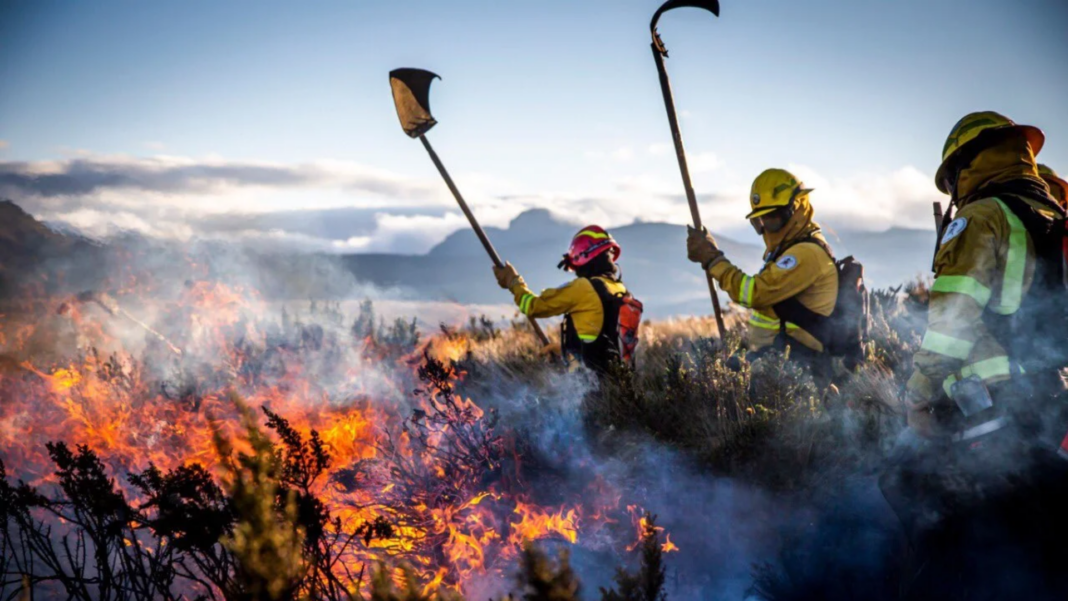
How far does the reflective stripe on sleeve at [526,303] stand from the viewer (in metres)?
5.64

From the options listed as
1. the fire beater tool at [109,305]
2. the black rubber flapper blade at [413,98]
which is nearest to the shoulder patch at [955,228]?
the black rubber flapper blade at [413,98]

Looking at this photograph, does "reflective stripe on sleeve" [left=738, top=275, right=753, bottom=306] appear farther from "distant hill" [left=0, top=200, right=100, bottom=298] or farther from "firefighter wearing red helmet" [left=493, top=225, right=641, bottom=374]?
"distant hill" [left=0, top=200, right=100, bottom=298]

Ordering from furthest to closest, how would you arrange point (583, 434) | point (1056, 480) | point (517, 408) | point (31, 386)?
point (31, 386)
point (517, 408)
point (583, 434)
point (1056, 480)

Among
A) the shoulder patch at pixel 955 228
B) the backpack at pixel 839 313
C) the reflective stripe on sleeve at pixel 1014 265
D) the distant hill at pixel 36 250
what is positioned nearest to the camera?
the reflective stripe on sleeve at pixel 1014 265

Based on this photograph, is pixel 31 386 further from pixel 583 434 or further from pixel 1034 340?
pixel 1034 340

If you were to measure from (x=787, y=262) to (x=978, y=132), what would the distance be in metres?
1.86

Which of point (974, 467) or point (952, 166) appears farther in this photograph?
point (952, 166)

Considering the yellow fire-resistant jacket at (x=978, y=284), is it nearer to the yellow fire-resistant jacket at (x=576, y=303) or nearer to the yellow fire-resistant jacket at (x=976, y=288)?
the yellow fire-resistant jacket at (x=976, y=288)

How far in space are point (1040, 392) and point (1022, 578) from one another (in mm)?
852

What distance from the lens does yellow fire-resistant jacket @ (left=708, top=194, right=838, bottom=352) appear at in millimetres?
4680

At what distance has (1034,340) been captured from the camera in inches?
103

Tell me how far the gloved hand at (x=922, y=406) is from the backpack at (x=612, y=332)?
2777 mm

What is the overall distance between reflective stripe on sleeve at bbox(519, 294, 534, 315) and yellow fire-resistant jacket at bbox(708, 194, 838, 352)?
1660 mm

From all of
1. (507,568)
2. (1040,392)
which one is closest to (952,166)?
(1040,392)
